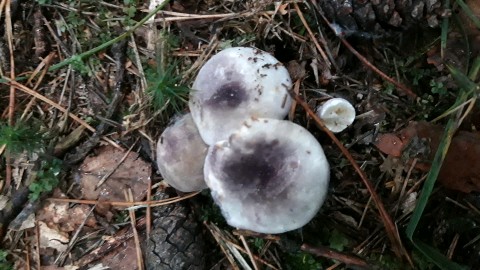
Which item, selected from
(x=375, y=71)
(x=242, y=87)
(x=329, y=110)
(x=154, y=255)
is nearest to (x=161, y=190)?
(x=154, y=255)

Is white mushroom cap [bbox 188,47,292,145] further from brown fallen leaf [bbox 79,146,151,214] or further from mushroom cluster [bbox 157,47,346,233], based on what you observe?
brown fallen leaf [bbox 79,146,151,214]

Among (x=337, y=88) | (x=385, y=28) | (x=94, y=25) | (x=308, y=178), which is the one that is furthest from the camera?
(x=94, y=25)

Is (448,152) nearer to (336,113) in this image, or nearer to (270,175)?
(336,113)

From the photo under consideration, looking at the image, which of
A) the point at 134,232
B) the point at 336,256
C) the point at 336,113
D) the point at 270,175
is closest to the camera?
the point at 270,175

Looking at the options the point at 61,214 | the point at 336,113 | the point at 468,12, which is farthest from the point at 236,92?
the point at 61,214

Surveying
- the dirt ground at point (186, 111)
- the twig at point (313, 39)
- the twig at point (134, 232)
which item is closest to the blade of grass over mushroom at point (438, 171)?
the dirt ground at point (186, 111)

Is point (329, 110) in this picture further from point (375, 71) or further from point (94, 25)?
point (94, 25)
